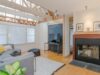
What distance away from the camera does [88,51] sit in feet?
14.6

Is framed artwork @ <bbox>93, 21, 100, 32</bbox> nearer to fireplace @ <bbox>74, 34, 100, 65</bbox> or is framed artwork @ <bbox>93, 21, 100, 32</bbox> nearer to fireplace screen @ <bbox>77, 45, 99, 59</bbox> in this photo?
fireplace @ <bbox>74, 34, 100, 65</bbox>

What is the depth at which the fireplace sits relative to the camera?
411 cm

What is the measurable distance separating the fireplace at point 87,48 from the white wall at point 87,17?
28.3 inches

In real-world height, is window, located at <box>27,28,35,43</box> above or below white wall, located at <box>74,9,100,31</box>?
below

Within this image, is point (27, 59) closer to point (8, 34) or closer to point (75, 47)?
point (75, 47)

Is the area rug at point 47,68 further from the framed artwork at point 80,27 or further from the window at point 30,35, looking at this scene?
the window at point 30,35

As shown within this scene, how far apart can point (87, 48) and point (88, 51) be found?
0.45ft

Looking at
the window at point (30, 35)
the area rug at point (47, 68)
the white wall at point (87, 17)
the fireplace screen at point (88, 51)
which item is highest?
the white wall at point (87, 17)

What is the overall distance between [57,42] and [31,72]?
4577 millimetres

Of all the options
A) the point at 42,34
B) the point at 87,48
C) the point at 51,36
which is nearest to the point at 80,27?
the point at 87,48

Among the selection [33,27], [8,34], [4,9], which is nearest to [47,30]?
[33,27]

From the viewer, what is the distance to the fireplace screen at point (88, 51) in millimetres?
4206

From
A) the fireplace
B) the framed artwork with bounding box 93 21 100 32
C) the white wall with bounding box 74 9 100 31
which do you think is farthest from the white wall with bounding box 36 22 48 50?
the framed artwork with bounding box 93 21 100 32

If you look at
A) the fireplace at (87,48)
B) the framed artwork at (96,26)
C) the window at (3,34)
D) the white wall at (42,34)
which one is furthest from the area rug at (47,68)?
the white wall at (42,34)
